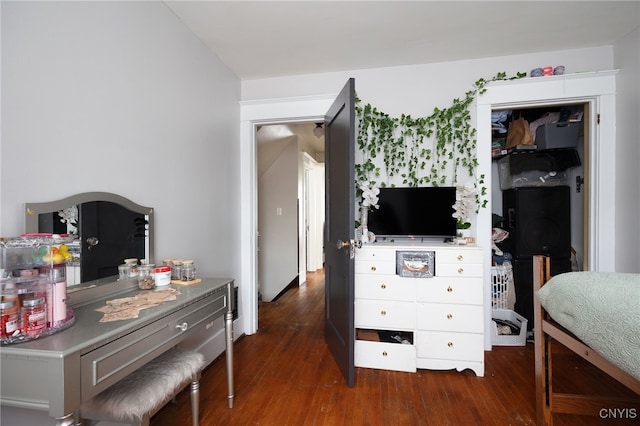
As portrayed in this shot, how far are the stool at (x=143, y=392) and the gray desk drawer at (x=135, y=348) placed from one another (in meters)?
0.15

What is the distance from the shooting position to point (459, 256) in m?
1.93

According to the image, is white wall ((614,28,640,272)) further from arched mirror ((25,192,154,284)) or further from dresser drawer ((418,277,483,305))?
arched mirror ((25,192,154,284))

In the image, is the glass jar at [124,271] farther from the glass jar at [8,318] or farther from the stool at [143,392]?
the glass jar at [8,318]

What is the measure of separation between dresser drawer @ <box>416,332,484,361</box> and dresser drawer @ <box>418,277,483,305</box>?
25 cm

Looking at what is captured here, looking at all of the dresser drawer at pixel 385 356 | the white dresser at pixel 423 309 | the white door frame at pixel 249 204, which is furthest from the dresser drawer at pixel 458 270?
the white door frame at pixel 249 204

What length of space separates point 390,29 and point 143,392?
8.27 ft

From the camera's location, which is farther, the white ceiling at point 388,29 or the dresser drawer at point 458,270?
the dresser drawer at point 458,270

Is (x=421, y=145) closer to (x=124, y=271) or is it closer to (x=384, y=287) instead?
(x=384, y=287)

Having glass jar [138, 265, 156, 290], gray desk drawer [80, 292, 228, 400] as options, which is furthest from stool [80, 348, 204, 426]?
glass jar [138, 265, 156, 290]

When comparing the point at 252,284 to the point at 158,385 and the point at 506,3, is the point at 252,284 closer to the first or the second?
the point at 158,385

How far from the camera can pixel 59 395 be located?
72 centimetres

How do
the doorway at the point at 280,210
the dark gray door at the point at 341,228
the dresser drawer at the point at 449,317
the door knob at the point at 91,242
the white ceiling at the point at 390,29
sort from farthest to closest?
the doorway at the point at 280,210
the dresser drawer at the point at 449,317
the dark gray door at the point at 341,228
the white ceiling at the point at 390,29
the door knob at the point at 91,242

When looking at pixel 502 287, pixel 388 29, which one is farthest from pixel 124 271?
pixel 502 287

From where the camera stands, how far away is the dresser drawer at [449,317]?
75.2 inches
